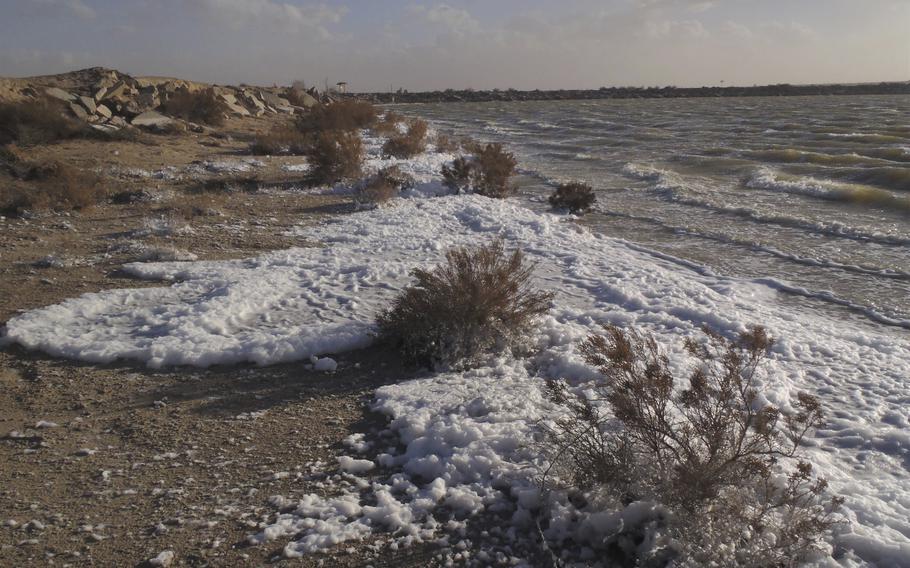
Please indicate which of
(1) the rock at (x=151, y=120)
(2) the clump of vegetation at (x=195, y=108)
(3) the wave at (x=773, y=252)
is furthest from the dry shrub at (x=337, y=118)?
(3) the wave at (x=773, y=252)

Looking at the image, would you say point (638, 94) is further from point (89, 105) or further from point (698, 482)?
point (698, 482)

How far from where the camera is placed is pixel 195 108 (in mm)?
26625

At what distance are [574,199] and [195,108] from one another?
1895 cm

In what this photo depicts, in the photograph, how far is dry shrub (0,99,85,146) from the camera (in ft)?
53.2

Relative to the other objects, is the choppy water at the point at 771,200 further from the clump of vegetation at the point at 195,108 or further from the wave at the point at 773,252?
the clump of vegetation at the point at 195,108

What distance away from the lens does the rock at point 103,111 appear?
67.5 feet

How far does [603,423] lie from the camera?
13.1 feet

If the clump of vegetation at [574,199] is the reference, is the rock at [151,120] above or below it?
above

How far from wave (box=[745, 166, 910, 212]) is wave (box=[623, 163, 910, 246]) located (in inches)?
94.0

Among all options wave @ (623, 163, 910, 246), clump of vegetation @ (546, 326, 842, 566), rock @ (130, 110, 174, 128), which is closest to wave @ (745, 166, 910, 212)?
wave @ (623, 163, 910, 246)

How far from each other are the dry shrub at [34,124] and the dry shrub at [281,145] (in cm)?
465

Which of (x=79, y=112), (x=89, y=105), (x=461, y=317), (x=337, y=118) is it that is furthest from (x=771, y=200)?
(x=89, y=105)

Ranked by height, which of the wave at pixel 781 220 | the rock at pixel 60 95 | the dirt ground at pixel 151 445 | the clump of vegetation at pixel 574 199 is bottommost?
the dirt ground at pixel 151 445

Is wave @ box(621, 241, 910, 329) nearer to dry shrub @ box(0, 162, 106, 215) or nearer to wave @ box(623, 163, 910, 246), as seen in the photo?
wave @ box(623, 163, 910, 246)
